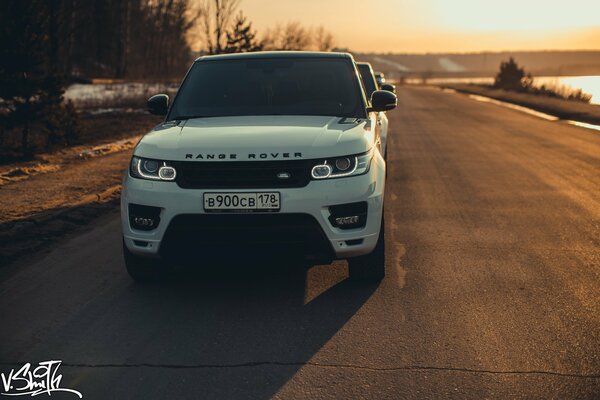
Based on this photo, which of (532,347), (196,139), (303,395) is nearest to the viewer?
(303,395)

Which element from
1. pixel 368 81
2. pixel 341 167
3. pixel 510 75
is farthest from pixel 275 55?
pixel 510 75

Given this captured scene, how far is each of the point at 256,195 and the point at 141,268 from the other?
1.25m

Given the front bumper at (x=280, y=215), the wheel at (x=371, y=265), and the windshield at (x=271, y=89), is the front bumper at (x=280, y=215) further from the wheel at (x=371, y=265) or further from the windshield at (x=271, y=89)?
the windshield at (x=271, y=89)

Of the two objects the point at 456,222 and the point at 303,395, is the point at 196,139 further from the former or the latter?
the point at 456,222

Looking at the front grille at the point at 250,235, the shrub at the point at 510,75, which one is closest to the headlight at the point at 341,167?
the front grille at the point at 250,235

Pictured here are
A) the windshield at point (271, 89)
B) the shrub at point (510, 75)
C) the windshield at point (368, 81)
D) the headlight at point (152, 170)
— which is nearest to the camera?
the headlight at point (152, 170)

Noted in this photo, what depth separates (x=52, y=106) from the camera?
14.1 metres

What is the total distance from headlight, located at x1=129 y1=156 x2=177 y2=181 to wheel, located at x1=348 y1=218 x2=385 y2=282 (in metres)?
1.48

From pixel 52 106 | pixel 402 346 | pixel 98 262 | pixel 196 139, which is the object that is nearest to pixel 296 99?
pixel 196 139

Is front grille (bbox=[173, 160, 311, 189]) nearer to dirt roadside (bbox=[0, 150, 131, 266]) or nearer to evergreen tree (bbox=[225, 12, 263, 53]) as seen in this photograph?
dirt roadside (bbox=[0, 150, 131, 266])

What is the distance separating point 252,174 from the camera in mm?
4750

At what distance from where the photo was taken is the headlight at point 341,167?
481cm

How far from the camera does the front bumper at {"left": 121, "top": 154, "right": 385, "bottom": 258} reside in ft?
15.4

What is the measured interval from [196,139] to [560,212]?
5020mm
